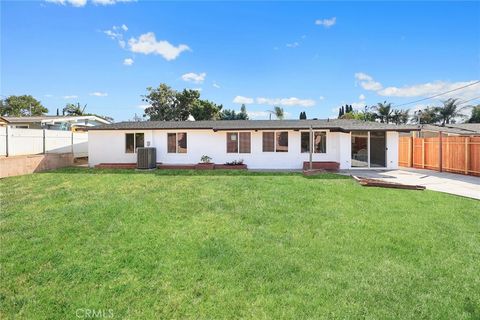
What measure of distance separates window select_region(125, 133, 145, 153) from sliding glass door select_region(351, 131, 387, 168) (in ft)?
40.2

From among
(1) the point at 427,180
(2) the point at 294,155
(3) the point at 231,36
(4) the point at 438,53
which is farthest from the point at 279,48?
(1) the point at 427,180

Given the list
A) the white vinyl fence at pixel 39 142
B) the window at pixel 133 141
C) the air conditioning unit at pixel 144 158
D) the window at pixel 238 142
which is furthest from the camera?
the window at pixel 133 141

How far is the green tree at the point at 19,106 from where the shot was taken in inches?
1746

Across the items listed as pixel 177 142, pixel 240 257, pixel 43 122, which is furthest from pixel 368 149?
pixel 43 122

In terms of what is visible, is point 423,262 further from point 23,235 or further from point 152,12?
point 152,12

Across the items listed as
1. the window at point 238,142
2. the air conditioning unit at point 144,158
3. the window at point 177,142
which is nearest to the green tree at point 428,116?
the window at point 238,142

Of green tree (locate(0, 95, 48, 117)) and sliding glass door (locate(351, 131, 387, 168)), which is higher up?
green tree (locate(0, 95, 48, 117))

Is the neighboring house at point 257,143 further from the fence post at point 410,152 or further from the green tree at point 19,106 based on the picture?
the green tree at point 19,106

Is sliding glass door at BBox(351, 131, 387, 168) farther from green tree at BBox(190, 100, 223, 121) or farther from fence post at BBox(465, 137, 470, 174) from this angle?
green tree at BBox(190, 100, 223, 121)

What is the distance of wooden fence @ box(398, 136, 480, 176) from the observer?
1329cm

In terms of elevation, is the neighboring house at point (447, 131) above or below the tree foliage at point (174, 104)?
below

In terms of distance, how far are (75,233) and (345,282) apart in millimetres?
4965

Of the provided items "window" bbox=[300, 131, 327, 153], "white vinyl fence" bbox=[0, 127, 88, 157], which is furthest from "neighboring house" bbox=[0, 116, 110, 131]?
"window" bbox=[300, 131, 327, 153]

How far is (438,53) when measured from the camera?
61.4 ft
